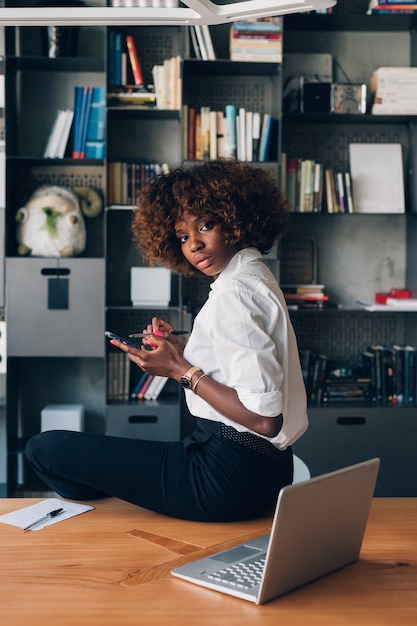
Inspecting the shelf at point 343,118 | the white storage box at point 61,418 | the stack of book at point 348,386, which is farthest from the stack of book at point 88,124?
the stack of book at point 348,386

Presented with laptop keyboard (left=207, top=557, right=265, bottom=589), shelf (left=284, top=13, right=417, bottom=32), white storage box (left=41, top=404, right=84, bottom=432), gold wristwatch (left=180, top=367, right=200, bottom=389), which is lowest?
white storage box (left=41, top=404, right=84, bottom=432)

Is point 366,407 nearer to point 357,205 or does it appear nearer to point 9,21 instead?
point 357,205

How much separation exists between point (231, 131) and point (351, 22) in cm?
88

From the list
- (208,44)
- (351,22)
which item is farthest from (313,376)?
(351,22)

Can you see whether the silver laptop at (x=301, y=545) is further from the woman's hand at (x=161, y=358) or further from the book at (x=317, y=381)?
the book at (x=317, y=381)

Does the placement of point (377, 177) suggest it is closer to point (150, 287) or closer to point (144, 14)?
point (150, 287)

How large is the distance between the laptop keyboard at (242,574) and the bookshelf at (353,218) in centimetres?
273

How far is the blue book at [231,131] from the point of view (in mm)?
3986

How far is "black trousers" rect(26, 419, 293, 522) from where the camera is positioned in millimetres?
1876

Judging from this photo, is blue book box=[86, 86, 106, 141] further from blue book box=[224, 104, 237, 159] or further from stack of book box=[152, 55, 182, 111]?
blue book box=[224, 104, 237, 159]

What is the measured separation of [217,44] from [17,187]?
1301mm

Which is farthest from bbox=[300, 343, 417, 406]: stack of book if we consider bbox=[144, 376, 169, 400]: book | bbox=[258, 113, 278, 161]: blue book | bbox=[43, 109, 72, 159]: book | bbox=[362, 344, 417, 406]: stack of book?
bbox=[43, 109, 72, 159]: book

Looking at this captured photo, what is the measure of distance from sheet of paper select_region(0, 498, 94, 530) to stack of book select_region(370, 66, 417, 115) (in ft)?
9.42

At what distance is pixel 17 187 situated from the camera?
4191 millimetres
